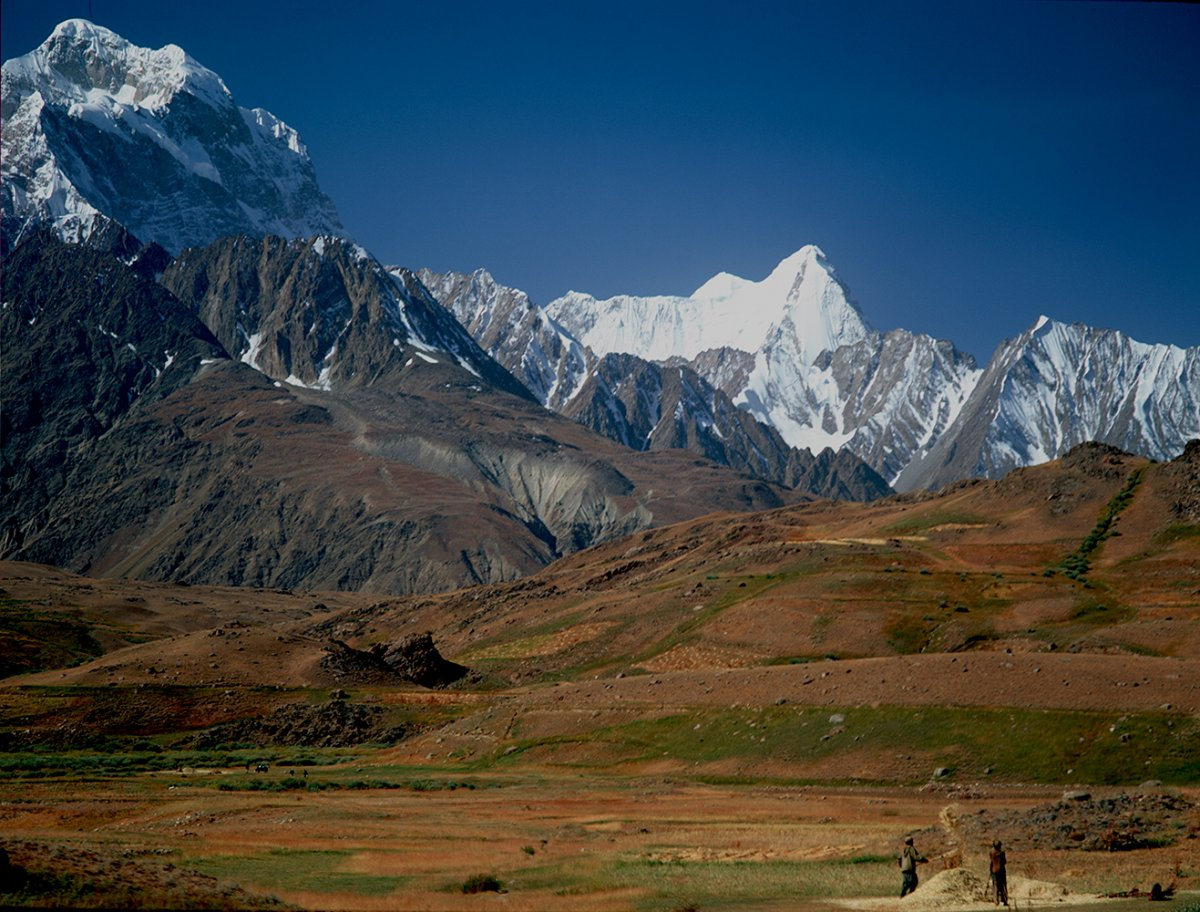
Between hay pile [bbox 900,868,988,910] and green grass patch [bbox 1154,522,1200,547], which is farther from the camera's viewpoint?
green grass patch [bbox 1154,522,1200,547]

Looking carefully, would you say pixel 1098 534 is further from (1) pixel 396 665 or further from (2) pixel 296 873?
(2) pixel 296 873

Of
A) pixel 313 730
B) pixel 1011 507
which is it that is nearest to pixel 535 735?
pixel 313 730

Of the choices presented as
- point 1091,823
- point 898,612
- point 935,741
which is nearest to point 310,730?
point 935,741

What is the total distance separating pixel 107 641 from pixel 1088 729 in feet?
375

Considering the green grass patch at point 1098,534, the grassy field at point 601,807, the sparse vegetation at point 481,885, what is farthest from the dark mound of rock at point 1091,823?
the green grass patch at point 1098,534

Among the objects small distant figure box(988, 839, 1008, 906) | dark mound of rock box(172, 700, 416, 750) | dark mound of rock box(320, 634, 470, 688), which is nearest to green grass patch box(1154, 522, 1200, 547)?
dark mound of rock box(320, 634, 470, 688)

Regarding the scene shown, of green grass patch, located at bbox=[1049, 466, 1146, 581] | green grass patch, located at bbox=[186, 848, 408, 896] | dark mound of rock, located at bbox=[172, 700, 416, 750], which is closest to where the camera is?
green grass patch, located at bbox=[186, 848, 408, 896]

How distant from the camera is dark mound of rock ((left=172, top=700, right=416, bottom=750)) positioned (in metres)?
90.3

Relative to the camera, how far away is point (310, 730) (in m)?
92.4

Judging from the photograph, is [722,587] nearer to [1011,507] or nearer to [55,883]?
[1011,507]

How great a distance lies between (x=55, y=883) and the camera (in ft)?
93.7

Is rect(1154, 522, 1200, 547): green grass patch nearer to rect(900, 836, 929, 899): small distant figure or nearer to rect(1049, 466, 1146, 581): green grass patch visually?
rect(1049, 466, 1146, 581): green grass patch

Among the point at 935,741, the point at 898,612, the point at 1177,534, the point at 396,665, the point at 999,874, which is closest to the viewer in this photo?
the point at 999,874

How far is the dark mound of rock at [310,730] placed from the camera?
90.3 meters
